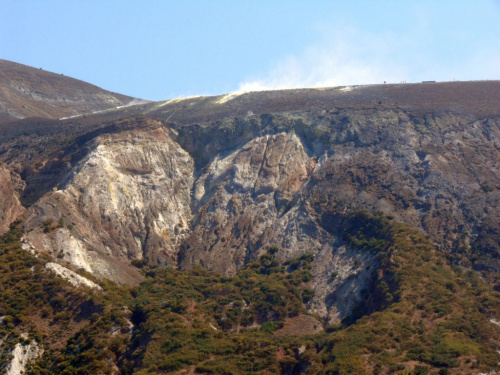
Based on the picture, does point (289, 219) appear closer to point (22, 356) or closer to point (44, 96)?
point (22, 356)

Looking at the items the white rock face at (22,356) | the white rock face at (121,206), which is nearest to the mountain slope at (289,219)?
the white rock face at (121,206)

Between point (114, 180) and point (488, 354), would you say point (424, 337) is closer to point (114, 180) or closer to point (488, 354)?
point (488, 354)

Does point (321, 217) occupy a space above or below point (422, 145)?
below

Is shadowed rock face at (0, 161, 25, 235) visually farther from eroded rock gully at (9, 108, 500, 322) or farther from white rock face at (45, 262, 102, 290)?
white rock face at (45, 262, 102, 290)

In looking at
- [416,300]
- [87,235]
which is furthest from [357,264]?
[87,235]

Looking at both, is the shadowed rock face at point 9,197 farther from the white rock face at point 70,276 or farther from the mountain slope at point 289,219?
the white rock face at point 70,276
